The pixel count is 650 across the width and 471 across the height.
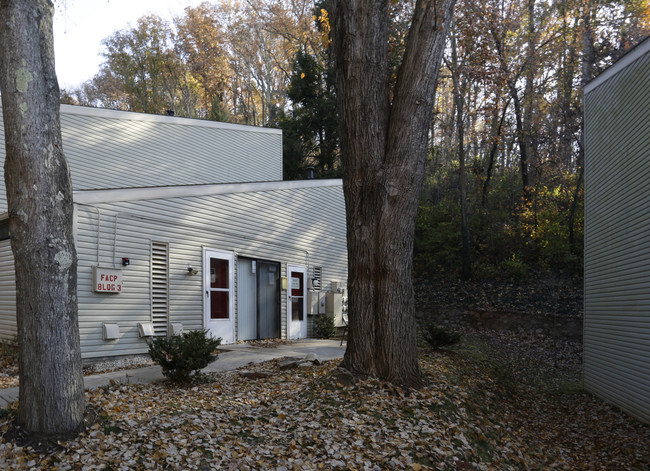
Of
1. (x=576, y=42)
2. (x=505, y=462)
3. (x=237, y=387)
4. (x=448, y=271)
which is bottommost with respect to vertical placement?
(x=505, y=462)

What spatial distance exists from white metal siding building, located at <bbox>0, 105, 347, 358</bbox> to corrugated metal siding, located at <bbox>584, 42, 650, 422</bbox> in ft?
23.0

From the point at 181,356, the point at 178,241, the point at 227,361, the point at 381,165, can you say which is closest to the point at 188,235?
the point at 178,241

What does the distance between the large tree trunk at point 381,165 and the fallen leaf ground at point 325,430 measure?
59 centimetres

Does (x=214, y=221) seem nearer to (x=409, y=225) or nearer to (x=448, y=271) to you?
(x=409, y=225)

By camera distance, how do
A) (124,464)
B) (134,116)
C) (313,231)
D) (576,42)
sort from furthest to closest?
(576,42) → (313,231) → (134,116) → (124,464)

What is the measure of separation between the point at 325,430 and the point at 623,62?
8647mm

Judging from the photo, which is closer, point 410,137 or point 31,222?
point 31,222

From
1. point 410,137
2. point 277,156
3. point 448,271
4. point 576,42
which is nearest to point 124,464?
point 410,137

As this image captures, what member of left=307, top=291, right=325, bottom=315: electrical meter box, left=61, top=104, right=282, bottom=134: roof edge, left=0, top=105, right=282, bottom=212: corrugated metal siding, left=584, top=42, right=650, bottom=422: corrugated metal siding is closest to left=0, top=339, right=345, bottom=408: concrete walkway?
left=307, top=291, right=325, bottom=315: electrical meter box

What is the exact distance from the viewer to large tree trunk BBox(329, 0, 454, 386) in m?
6.30

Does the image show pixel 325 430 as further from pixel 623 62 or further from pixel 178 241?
pixel 623 62

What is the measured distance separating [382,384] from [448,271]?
15.3 m

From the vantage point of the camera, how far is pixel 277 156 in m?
17.6

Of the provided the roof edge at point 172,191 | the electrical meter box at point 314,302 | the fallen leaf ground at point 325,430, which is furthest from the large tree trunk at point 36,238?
the electrical meter box at point 314,302
